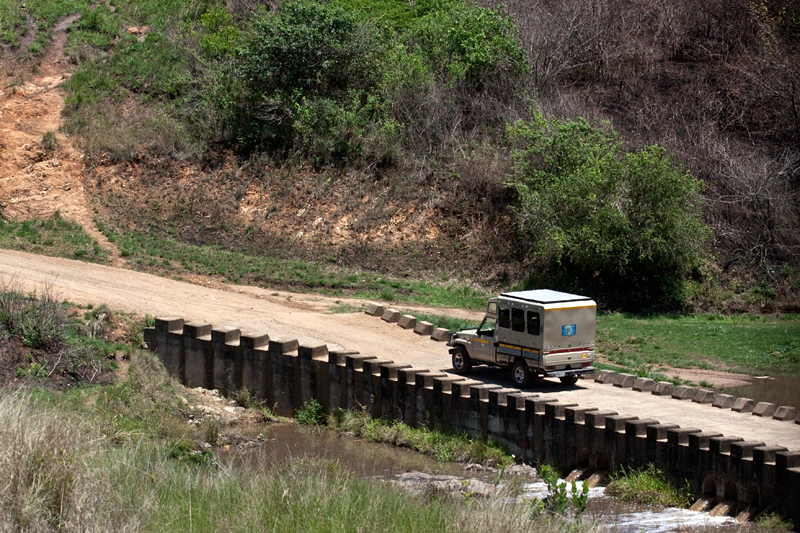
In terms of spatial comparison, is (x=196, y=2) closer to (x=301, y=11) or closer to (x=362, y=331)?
(x=301, y=11)

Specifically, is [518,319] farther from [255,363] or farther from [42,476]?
[42,476]

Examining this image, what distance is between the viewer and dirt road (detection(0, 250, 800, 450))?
2045cm

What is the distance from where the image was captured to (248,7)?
2080 inches

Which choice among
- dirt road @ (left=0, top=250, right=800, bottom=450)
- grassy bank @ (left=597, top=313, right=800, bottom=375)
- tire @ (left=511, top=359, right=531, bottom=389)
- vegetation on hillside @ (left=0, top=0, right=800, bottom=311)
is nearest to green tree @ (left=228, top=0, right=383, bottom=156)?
vegetation on hillside @ (left=0, top=0, right=800, bottom=311)

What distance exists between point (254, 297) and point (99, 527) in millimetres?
22829

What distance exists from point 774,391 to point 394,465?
12.3 metres

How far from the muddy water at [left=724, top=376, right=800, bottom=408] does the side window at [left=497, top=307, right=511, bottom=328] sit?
7297mm

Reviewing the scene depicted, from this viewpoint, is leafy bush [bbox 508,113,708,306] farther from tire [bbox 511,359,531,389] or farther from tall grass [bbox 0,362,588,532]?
tall grass [bbox 0,362,588,532]

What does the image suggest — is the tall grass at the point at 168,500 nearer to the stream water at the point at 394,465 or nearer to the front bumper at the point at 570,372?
the stream water at the point at 394,465

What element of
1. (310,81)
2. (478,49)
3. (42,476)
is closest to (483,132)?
(478,49)

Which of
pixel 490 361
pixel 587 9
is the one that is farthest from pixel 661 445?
pixel 587 9

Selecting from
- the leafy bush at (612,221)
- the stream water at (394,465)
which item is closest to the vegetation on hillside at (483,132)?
the leafy bush at (612,221)

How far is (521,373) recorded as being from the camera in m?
22.4

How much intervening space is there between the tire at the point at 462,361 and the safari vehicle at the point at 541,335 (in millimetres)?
991
